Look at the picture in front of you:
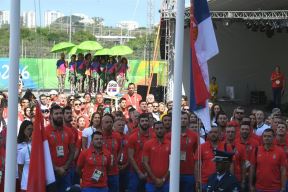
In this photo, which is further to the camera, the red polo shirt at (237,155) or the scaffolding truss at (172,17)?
the scaffolding truss at (172,17)

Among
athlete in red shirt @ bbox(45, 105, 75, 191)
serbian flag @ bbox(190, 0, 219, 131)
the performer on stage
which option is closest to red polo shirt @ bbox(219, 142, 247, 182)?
athlete in red shirt @ bbox(45, 105, 75, 191)

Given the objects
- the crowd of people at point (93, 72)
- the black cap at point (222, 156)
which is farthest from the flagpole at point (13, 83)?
the crowd of people at point (93, 72)

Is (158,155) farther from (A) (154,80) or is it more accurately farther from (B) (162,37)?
(A) (154,80)

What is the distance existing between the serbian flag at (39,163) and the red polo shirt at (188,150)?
10.6 feet

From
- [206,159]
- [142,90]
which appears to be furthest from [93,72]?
[206,159]

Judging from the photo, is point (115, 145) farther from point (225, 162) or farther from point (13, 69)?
point (13, 69)

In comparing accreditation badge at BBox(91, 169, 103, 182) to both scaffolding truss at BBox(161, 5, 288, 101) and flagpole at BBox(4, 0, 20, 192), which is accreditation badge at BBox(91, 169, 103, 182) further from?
scaffolding truss at BBox(161, 5, 288, 101)

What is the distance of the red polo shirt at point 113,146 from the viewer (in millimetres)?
9977

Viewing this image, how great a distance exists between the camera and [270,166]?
369 inches

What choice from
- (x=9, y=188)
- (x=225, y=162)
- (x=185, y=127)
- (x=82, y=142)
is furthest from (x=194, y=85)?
(x=82, y=142)

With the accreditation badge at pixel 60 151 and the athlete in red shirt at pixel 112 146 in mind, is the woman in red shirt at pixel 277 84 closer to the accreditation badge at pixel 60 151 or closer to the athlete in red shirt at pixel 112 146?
the athlete in red shirt at pixel 112 146

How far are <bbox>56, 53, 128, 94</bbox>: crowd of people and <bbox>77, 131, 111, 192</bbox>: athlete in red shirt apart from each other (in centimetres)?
1802

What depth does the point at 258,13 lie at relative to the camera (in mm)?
21531

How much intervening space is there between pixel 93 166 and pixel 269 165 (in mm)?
2531
